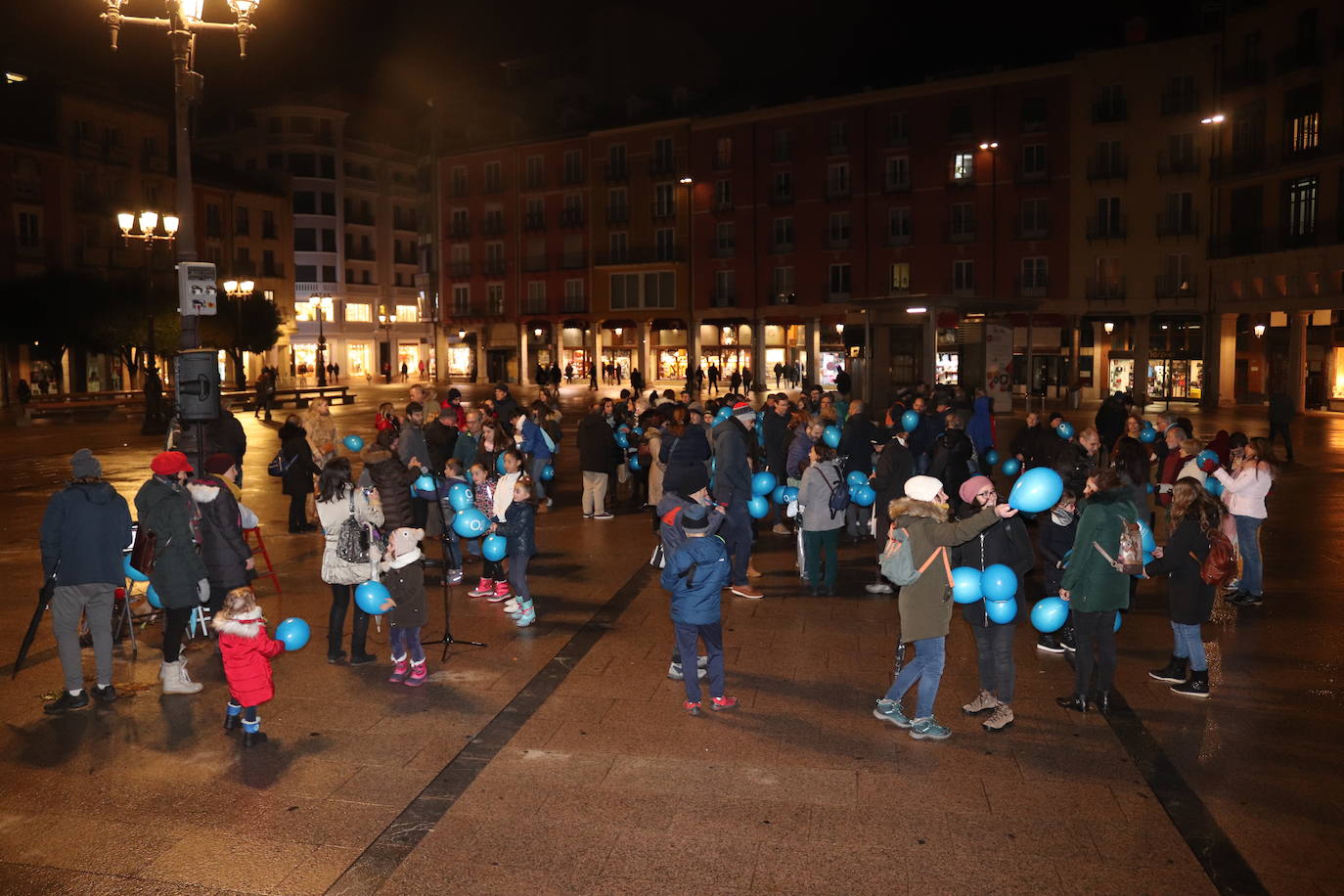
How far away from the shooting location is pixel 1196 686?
777cm

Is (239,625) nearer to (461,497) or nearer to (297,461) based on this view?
(461,497)

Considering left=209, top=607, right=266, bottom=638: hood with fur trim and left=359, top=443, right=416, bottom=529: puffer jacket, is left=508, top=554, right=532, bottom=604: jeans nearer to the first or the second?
left=359, top=443, right=416, bottom=529: puffer jacket

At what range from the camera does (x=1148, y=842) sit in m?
5.55

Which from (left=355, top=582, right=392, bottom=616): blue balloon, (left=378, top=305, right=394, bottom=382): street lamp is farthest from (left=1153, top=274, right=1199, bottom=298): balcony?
(left=378, top=305, right=394, bottom=382): street lamp

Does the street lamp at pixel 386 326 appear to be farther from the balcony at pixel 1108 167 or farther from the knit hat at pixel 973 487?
the knit hat at pixel 973 487

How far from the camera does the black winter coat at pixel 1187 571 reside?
25.0 ft

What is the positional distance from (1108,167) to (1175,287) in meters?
6.14

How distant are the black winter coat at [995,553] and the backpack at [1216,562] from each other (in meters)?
1.41

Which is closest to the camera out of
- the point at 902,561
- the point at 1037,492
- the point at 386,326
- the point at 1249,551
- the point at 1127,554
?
the point at 902,561

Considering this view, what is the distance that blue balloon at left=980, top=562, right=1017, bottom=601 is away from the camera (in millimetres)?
6906

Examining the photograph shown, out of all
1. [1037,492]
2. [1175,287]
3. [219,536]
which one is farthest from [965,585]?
[1175,287]

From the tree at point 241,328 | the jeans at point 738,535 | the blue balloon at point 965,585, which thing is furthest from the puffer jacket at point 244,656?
the tree at point 241,328

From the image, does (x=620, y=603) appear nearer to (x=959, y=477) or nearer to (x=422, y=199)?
(x=959, y=477)

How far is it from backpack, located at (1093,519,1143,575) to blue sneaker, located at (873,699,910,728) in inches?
66.1
